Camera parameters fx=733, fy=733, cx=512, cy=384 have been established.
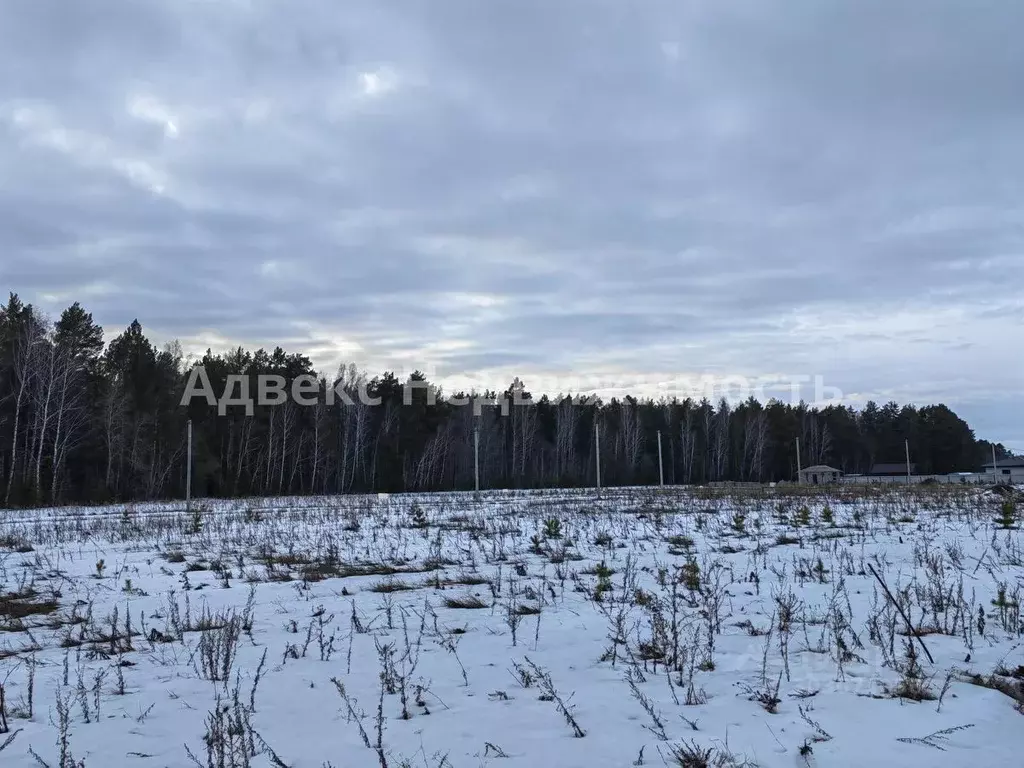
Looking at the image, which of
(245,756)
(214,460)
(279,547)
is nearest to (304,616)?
(245,756)

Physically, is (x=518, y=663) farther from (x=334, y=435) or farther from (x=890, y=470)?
(x=890, y=470)

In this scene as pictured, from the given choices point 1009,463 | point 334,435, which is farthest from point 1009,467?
point 334,435

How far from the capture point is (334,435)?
6284 centimetres

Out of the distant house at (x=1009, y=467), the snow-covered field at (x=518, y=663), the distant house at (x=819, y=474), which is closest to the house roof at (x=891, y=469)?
the distant house at (x=1009, y=467)

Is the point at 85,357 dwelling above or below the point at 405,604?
above

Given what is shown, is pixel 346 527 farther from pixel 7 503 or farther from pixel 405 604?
pixel 7 503

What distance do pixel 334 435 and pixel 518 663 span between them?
60016mm

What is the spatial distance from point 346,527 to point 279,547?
11.1ft

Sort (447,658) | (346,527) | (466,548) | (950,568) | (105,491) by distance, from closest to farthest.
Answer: (447,658), (950,568), (466,548), (346,527), (105,491)

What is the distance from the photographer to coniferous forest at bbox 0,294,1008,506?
41250mm

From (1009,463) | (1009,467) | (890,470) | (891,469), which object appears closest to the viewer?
(1009,467)

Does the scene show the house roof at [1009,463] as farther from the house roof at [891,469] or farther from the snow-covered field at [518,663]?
the snow-covered field at [518,663]

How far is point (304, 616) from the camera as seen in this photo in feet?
21.0

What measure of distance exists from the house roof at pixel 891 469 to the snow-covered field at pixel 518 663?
96825mm
